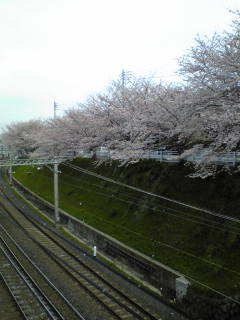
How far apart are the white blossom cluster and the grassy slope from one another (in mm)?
1275

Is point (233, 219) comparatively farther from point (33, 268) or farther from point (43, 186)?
point (43, 186)

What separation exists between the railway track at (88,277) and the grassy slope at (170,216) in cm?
235

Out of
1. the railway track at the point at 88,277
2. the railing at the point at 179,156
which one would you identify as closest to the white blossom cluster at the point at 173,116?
the railing at the point at 179,156

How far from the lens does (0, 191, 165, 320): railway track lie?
40.9 feet

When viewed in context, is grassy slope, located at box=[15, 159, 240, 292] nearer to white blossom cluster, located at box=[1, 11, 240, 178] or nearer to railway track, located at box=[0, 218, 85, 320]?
white blossom cluster, located at box=[1, 11, 240, 178]

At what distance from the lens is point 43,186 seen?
3834 centimetres

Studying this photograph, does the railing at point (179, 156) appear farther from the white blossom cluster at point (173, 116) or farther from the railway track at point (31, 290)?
the railway track at point (31, 290)

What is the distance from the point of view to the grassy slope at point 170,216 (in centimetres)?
1302

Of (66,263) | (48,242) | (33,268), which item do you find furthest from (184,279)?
(48,242)

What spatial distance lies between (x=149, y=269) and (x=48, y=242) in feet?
31.3

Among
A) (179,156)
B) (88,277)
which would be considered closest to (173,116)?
(179,156)

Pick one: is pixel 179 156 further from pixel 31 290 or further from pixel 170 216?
pixel 31 290

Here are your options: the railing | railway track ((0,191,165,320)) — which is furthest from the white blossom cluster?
railway track ((0,191,165,320))

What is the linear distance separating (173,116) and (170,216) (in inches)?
232
